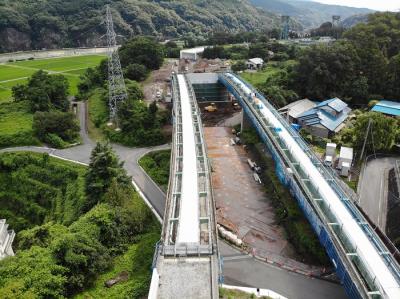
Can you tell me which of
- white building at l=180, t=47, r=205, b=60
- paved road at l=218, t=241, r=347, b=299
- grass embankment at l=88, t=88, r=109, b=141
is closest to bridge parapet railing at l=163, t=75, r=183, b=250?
paved road at l=218, t=241, r=347, b=299

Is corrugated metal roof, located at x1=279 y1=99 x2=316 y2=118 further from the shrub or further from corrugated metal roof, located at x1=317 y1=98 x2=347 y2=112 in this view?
the shrub

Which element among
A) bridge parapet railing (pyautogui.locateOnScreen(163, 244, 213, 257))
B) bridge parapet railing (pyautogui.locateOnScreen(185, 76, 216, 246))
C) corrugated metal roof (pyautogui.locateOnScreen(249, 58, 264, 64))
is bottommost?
bridge parapet railing (pyautogui.locateOnScreen(163, 244, 213, 257))

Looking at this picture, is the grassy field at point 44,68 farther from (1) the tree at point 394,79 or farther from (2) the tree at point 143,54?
(1) the tree at point 394,79

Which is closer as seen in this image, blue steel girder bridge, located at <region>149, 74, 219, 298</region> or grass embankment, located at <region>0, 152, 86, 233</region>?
blue steel girder bridge, located at <region>149, 74, 219, 298</region>

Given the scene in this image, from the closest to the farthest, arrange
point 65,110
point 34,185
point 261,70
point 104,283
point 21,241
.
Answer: point 104,283
point 21,241
point 34,185
point 65,110
point 261,70

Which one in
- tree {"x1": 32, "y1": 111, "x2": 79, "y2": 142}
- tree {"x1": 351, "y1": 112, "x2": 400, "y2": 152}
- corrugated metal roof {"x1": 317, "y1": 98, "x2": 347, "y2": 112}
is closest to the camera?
tree {"x1": 351, "y1": 112, "x2": 400, "y2": 152}

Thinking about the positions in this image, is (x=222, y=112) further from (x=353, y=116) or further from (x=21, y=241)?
(x=21, y=241)

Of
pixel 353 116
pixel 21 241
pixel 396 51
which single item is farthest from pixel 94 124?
pixel 396 51
